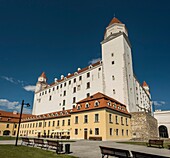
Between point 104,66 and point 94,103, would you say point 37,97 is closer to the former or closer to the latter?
point 104,66

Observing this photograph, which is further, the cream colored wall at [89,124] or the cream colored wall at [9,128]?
the cream colored wall at [9,128]

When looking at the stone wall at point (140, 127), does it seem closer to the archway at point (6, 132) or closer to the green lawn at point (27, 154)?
the green lawn at point (27, 154)

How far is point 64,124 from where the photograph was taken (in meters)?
38.3

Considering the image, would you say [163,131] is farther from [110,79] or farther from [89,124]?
[89,124]

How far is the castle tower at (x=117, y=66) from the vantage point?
38.8m

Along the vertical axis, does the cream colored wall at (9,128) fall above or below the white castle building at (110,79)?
below

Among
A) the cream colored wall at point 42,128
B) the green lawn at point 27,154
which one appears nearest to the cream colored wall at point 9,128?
the cream colored wall at point 42,128

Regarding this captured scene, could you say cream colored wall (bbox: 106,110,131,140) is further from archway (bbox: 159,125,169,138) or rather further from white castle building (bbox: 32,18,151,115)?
archway (bbox: 159,125,169,138)

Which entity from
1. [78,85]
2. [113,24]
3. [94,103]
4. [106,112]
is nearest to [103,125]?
[106,112]

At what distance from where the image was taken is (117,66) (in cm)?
4166

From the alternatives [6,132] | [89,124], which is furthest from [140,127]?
[6,132]

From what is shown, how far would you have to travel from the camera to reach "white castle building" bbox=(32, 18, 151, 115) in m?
39.7

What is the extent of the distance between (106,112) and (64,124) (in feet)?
47.0

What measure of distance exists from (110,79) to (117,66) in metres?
3.94
